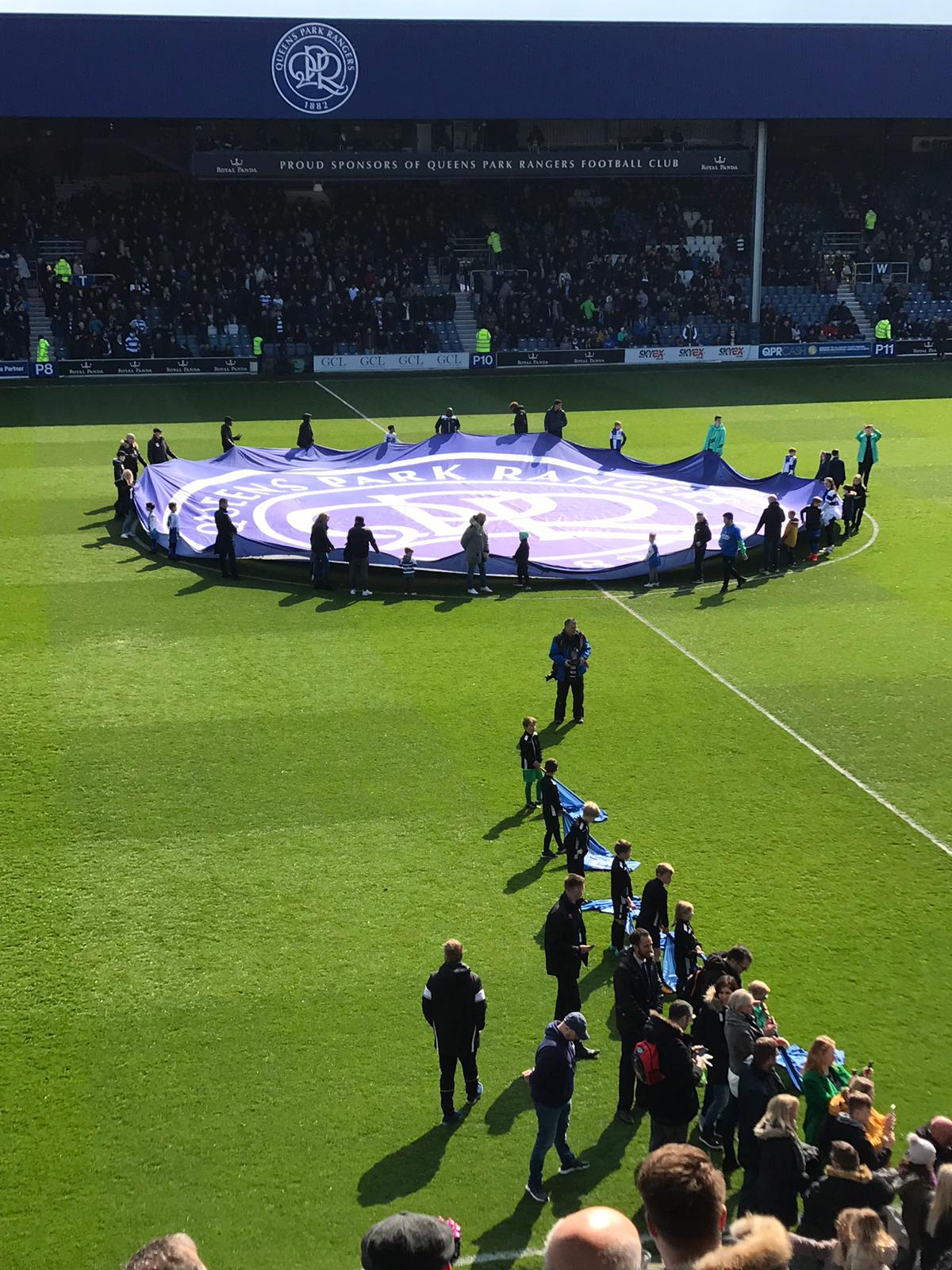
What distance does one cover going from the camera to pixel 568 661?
53.5 ft

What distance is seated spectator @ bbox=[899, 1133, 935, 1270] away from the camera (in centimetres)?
694

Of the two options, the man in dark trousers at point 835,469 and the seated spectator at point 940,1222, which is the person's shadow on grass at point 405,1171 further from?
the man in dark trousers at point 835,469

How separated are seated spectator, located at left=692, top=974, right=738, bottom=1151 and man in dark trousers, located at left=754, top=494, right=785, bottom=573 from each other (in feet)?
46.3

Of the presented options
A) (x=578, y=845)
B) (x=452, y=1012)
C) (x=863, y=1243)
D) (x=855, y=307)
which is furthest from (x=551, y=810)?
(x=855, y=307)

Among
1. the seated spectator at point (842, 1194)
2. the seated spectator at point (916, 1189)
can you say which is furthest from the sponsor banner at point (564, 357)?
the seated spectator at point (842, 1194)

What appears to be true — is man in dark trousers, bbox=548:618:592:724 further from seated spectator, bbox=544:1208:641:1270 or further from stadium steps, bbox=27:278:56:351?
stadium steps, bbox=27:278:56:351

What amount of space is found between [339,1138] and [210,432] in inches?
1124

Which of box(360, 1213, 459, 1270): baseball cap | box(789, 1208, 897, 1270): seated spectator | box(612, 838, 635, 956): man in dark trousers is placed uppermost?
box(360, 1213, 459, 1270): baseball cap

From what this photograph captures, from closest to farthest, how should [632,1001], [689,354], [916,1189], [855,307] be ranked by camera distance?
[916,1189], [632,1001], [689,354], [855,307]

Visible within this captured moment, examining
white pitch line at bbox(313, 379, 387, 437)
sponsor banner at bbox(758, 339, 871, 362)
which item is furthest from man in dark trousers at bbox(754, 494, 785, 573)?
sponsor banner at bbox(758, 339, 871, 362)

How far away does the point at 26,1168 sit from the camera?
8875 mm

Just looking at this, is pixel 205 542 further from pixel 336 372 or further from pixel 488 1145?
pixel 336 372

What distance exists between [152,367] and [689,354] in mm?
18944

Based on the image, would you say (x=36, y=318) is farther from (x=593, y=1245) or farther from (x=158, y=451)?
(x=593, y=1245)
